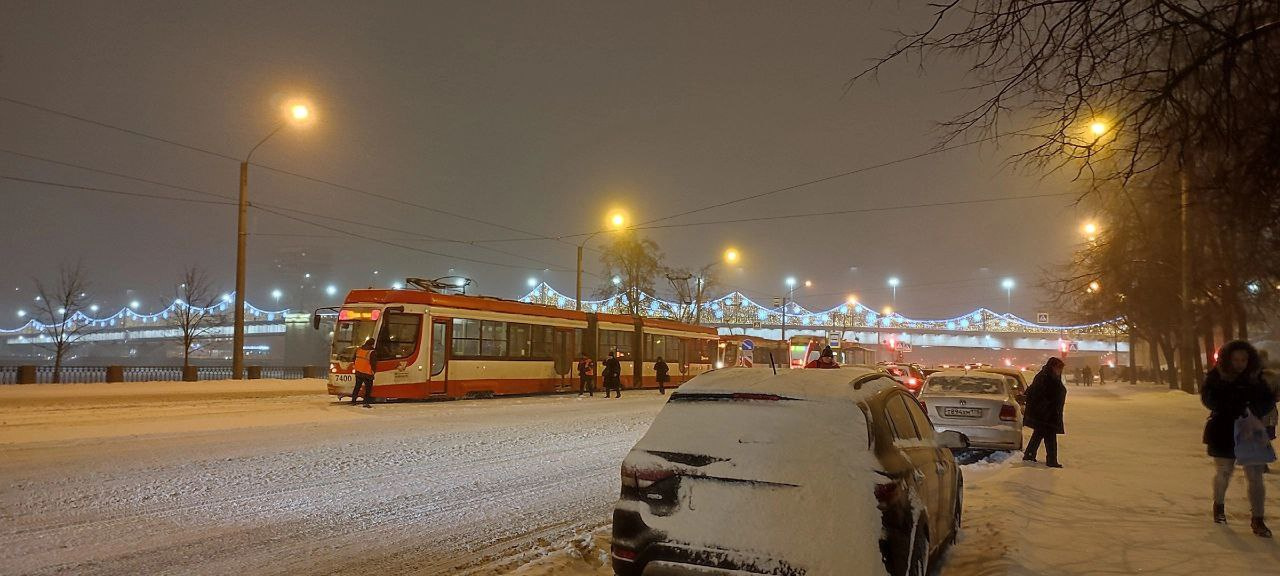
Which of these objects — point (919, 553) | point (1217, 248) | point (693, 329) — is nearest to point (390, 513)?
point (919, 553)

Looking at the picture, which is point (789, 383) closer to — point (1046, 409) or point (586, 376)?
point (1046, 409)

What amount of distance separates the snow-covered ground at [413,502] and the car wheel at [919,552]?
119cm

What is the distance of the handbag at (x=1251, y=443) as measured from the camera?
23.6 feet

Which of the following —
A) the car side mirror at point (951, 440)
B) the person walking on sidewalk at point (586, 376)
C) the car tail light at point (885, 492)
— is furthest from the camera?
the person walking on sidewalk at point (586, 376)

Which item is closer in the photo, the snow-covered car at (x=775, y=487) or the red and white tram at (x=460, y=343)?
the snow-covered car at (x=775, y=487)

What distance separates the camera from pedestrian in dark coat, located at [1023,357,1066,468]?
39.6 ft

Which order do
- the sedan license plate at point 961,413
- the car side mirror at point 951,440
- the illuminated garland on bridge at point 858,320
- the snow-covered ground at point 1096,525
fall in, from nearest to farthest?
the snow-covered ground at point 1096,525 < the car side mirror at point 951,440 < the sedan license plate at point 961,413 < the illuminated garland on bridge at point 858,320

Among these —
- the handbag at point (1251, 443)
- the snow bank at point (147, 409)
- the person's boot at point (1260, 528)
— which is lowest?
the person's boot at point (1260, 528)

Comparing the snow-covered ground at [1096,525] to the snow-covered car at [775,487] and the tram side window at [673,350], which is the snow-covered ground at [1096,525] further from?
the tram side window at [673,350]

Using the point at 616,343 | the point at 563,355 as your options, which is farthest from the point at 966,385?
the point at 616,343

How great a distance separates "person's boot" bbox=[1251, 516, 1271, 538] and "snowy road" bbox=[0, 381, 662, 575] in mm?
5788

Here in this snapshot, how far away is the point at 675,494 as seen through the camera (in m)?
4.62

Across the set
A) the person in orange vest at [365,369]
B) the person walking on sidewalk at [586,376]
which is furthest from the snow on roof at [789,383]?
the person walking on sidewalk at [586,376]

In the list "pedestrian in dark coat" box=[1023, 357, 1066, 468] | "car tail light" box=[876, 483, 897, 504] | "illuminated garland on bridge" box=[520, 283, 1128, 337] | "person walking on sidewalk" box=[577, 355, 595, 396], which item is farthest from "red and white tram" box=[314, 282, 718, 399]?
"illuminated garland on bridge" box=[520, 283, 1128, 337]
